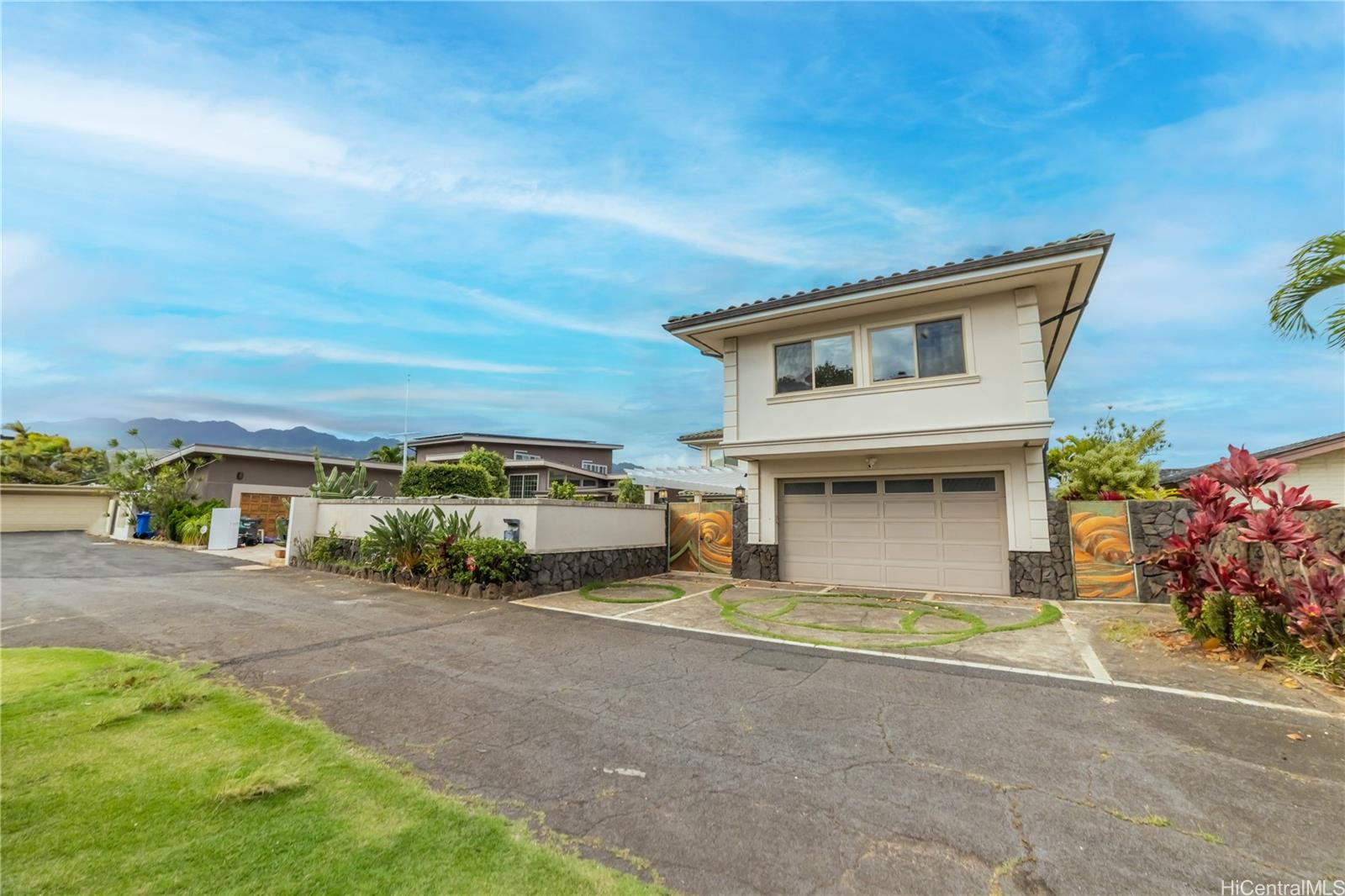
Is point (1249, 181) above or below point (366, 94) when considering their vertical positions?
below

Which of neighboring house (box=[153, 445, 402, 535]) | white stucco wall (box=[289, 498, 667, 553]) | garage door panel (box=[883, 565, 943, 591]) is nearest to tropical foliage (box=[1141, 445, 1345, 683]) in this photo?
garage door panel (box=[883, 565, 943, 591])

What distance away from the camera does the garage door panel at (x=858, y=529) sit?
37.8ft

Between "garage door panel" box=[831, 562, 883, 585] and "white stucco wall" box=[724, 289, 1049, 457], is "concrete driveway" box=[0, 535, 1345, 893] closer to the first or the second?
"garage door panel" box=[831, 562, 883, 585]

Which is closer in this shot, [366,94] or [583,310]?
[366,94]

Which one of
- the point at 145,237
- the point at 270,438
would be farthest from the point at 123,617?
the point at 270,438

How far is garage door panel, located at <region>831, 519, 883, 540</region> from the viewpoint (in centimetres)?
1153

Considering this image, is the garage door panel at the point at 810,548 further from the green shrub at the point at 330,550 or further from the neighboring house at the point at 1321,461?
the green shrub at the point at 330,550

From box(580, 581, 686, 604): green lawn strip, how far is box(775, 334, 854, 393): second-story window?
5096 millimetres

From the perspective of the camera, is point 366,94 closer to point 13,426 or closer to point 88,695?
point 88,695

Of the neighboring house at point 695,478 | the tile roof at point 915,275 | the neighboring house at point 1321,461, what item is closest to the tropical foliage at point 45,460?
the neighboring house at point 695,478

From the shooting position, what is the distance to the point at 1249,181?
936cm

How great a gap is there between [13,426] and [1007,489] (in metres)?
52.0

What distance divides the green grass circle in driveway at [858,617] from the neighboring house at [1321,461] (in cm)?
896

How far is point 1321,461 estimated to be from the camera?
43.1ft
